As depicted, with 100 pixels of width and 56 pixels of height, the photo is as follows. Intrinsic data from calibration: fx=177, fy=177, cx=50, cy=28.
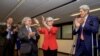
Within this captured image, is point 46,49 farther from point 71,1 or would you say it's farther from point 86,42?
point 71,1

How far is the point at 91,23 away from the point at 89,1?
231cm

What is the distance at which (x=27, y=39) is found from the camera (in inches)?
126

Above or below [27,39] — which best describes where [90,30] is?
above

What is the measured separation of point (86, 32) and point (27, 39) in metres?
1.13

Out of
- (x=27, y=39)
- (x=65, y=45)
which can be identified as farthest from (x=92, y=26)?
(x=65, y=45)

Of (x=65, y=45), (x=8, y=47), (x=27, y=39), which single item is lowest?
(x=65, y=45)

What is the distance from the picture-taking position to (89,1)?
15.6 ft

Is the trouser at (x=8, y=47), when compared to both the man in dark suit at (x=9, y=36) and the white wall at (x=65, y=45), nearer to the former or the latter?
the man in dark suit at (x=9, y=36)

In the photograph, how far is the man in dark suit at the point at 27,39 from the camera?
318 cm

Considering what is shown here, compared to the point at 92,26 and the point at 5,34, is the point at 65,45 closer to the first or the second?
the point at 5,34

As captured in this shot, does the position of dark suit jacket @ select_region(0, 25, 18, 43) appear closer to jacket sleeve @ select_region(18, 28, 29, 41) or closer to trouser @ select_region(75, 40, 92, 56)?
jacket sleeve @ select_region(18, 28, 29, 41)

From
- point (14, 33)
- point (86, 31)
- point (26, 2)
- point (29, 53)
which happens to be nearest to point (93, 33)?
point (86, 31)

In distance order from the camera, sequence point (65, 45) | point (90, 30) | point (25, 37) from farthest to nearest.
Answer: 1. point (65, 45)
2. point (25, 37)
3. point (90, 30)

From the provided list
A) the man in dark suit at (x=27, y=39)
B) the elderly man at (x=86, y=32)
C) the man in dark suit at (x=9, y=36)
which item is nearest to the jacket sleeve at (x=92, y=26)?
the elderly man at (x=86, y=32)
